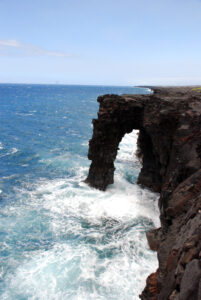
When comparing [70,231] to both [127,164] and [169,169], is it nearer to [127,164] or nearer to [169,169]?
[169,169]

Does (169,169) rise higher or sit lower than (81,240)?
higher

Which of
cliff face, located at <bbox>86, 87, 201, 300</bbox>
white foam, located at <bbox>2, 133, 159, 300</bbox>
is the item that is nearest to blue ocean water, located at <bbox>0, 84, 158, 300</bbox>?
white foam, located at <bbox>2, 133, 159, 300</bbox>

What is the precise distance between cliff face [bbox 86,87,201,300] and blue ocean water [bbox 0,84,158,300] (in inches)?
89.8

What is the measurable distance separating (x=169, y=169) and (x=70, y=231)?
9.50 metres

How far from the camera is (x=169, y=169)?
58.6 feet

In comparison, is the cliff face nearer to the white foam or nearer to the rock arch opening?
the white foam

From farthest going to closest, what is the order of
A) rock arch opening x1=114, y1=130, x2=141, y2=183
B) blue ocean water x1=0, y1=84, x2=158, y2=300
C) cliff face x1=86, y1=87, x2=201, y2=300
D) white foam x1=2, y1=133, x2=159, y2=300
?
rock arch opening x1=114, y1=130, x2=141, y2=183, blue ocean water x1=0, y1=84, x2=158, y2=300, white foam x1=2, y1=133, x2=159, y2=300, cliff face x1=86, y1=87, x2=201, y2=300

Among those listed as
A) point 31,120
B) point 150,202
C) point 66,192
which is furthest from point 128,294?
point 31,120

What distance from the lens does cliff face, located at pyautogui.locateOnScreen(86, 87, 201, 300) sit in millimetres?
7387

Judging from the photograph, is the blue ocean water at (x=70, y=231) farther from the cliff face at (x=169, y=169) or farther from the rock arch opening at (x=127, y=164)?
the cliff face at (x=169, y=169)

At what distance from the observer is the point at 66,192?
25.7 m

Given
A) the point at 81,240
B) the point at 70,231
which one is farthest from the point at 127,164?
the point at 81,240

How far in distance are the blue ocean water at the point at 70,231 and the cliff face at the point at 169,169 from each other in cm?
228

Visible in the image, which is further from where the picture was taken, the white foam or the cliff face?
the white foam
